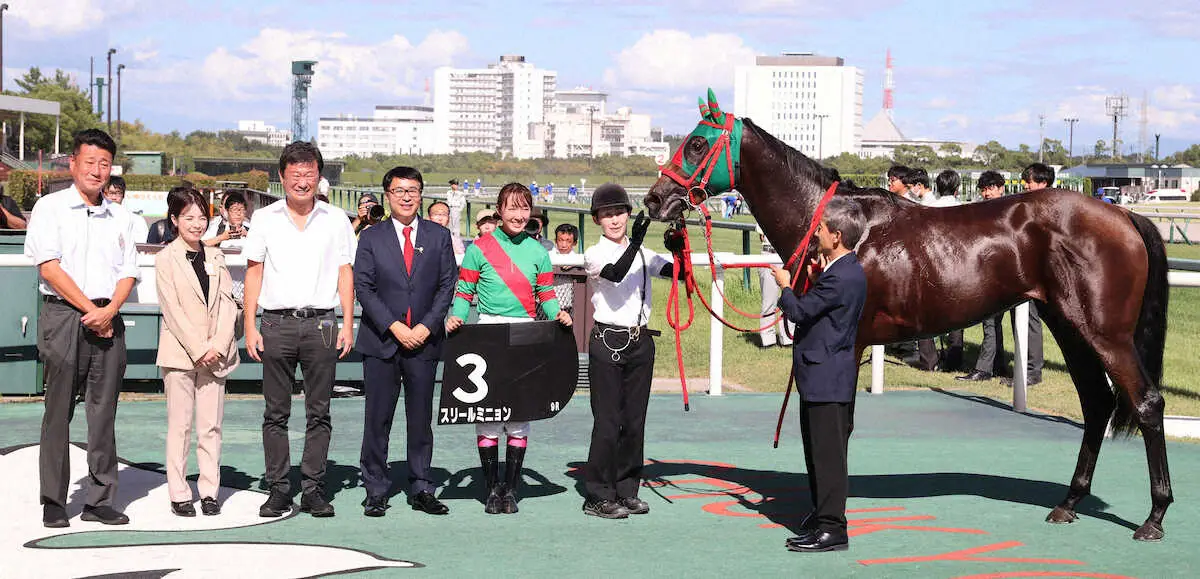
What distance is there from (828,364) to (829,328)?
150mm

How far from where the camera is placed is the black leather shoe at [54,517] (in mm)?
5398

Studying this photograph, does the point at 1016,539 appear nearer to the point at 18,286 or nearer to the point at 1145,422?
the point at 1145,422

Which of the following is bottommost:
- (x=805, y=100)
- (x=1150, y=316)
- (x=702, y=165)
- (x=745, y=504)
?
(x=745, y=504)

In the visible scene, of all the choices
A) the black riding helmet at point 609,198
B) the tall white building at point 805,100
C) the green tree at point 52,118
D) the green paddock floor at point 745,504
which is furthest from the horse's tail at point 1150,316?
the tall white building at point 805,100

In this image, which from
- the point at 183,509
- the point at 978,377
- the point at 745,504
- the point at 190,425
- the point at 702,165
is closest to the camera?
the point at 183,509

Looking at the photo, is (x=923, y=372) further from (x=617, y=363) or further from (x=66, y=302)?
(x=66, y=302)

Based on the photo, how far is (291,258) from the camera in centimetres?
569

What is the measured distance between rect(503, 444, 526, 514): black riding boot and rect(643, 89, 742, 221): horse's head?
1.31 meters

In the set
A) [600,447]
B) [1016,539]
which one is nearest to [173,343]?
[600,447]

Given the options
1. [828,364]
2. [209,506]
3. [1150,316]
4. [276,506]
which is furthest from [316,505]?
[1150,316]

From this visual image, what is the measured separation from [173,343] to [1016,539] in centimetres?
378

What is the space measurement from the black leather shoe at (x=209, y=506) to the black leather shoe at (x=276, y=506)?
0.62ft

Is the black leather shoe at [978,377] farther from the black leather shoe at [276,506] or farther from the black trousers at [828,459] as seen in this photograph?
the black leather shoe at [276,506]

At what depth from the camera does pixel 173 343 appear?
5637 mm
